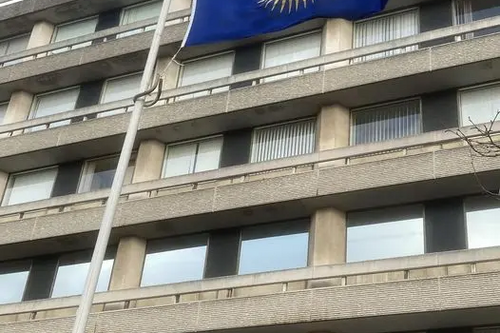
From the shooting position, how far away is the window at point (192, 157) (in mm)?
21641

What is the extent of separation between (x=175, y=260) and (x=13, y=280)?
5.82 metres

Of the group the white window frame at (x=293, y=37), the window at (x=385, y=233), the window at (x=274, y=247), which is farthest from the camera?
the white window frame at (x=293, y=37)

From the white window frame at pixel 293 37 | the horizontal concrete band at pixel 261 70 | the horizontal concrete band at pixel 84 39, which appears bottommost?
the horizontal concrete band at pixel 261 70

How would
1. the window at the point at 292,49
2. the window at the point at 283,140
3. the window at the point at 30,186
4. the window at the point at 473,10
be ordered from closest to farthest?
the window at the point at 473,10 < the window at the point at 283,140 < the window at the point at 292,49 < the window at the point at 30,186

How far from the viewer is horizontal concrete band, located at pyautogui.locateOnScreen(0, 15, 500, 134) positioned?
1919cm

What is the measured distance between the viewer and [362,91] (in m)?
19.7

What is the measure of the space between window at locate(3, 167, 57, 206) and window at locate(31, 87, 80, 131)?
105 inches

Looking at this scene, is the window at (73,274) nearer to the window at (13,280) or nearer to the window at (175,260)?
the window at (13,280)

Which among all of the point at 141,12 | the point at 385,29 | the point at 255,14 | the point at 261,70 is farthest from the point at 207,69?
the point at 255,14

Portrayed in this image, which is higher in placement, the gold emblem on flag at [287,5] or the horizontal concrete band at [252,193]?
the gold emblem on flag at [287,5]

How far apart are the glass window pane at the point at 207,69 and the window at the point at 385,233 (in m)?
7.39

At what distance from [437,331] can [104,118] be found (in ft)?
41.0

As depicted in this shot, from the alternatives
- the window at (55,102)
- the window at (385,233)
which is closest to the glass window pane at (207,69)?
the window at (55,102)

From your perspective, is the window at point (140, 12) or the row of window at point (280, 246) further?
the window at point (140, 12)
